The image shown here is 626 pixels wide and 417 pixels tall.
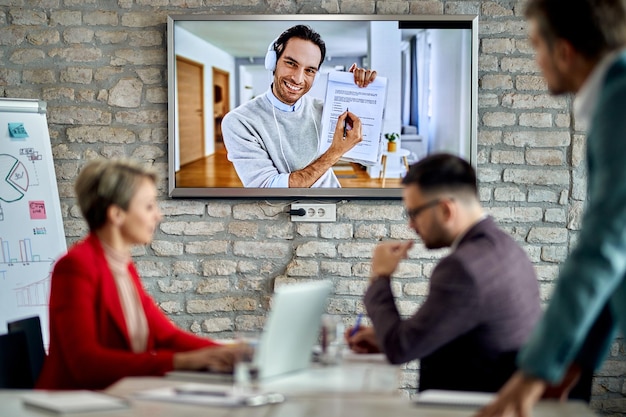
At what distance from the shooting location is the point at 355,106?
4.30 metres

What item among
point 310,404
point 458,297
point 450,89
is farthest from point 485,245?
point 450,89

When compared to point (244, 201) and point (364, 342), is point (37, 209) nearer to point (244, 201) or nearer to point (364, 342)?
point (244, 201)

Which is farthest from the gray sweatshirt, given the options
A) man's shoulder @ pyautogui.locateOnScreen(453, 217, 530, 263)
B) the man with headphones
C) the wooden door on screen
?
man's shoulder @ pyautogui.locateOnScreen(453, 217, 530, 263)

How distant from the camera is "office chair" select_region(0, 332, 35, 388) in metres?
2.46

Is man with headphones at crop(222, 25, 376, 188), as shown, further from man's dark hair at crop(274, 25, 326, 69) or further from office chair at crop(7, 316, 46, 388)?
office chair at crop(7, 316, 46, 388)

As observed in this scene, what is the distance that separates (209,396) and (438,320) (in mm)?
666

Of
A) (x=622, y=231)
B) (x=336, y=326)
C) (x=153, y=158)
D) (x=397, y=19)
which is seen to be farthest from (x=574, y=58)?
(x=153, y=158)

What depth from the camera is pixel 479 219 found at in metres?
2.49

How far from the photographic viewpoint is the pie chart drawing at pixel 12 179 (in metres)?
4.01

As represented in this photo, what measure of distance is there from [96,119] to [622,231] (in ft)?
10.8

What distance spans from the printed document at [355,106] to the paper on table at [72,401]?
251 cm

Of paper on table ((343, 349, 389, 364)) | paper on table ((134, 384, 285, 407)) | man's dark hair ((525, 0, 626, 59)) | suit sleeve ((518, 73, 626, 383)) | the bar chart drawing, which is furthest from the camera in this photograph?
the bar chart drawing

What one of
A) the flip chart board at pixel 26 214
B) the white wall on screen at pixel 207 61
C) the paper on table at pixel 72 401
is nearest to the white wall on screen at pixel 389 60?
the white wall on screen at pixel 207 61

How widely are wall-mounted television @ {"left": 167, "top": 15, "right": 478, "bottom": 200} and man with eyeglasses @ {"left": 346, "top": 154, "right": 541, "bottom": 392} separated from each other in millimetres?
1776
